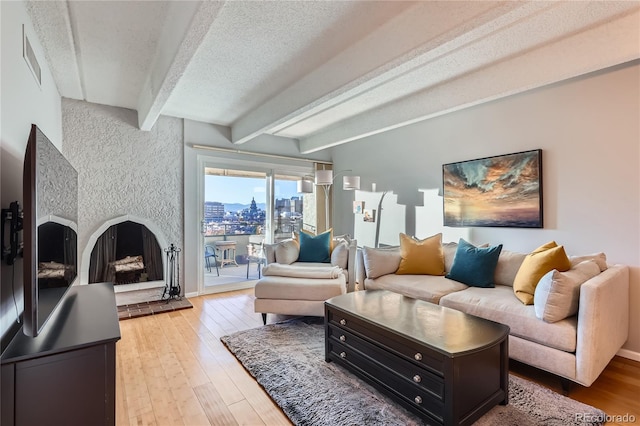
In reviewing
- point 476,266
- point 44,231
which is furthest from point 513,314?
point 44,231

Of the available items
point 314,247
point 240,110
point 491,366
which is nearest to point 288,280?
point 314,247

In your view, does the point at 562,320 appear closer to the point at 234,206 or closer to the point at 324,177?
the point at 324,177

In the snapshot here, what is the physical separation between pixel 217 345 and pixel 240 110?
110 inches

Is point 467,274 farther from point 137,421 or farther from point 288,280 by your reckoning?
point 137,421

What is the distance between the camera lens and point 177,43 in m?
2.01

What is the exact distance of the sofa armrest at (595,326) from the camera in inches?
74.4

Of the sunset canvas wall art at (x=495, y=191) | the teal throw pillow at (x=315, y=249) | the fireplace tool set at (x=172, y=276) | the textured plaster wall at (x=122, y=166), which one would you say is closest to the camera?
the sunset canvas wall art at (x=495, y=191)

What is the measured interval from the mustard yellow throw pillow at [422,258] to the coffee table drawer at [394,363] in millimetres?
1441

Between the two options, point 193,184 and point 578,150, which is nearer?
point 578,150

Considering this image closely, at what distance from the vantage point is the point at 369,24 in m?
2.12

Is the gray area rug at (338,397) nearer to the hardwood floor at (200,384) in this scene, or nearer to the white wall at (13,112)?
the hardwood floor at (200,384)

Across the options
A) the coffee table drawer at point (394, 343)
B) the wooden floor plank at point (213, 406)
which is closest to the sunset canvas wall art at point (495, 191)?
the coffee table drawer at point (394, 343)

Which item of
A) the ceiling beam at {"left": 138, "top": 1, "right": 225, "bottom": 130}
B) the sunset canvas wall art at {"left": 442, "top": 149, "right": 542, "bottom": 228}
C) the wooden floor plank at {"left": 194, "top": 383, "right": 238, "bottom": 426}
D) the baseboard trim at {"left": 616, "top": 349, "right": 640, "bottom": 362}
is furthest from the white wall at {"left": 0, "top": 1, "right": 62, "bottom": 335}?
the baseboard trim at {"left": 616, "top": 349, "right": 640, "bottom": 362}

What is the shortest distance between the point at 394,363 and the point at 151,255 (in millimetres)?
3516
